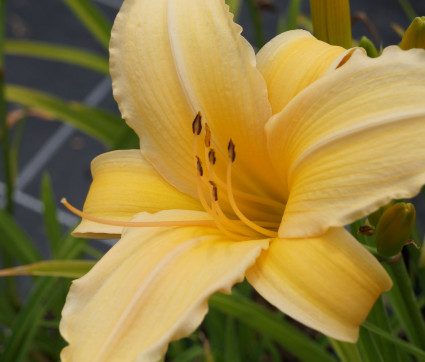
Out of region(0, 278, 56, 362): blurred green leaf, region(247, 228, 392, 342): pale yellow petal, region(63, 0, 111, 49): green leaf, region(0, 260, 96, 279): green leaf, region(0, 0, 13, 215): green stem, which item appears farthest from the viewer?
region(63, 0, 111, 49): green leaf

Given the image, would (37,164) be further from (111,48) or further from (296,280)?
(296,280)

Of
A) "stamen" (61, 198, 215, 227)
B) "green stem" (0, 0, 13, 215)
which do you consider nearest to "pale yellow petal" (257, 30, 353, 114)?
"stamen" (61, 198, 215, 227)

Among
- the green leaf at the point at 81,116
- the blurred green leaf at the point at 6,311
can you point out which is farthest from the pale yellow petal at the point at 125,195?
the blurred green leaf at the point at 6,311

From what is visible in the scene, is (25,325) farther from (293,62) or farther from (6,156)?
(293,62)

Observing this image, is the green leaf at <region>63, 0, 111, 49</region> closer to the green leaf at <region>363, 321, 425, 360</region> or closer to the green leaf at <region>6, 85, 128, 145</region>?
the green leaf at <region>6, 85, 128, 145</region>

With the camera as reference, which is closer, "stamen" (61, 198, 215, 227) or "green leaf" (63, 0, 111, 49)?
"stamen" (61, 198, 215, 227)

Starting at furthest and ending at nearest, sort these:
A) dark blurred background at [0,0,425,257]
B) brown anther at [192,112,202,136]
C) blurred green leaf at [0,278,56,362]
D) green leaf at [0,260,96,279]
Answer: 1. dark blurred background at [0,0,425,257]
2. blurred green leaf at [0,278,56,362]
3. green leaf at [0,260,96,279]
4. brown anther at [192,112,202,136]

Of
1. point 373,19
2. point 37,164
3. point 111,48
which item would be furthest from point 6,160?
point 373,19

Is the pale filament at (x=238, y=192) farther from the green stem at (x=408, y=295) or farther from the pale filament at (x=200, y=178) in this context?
the green stem at (x=408, y=295)
